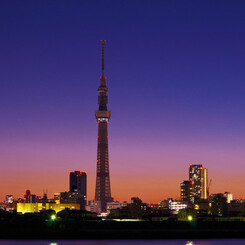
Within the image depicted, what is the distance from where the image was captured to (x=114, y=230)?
434 feet

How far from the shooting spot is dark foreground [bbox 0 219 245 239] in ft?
406

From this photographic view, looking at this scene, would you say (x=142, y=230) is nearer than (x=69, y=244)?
No

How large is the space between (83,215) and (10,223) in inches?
1602

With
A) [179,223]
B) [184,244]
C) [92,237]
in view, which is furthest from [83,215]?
[184,244]

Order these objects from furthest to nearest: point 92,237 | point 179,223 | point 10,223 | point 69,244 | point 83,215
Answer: point 83,215, point 179,223, point 10,223, point 92,237, point 69,244

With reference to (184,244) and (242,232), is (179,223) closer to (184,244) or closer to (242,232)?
(242,232)

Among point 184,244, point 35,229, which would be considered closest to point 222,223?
point 184,244

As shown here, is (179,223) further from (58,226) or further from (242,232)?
(58,226)

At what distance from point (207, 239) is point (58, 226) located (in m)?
34.7

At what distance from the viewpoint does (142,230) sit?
137m

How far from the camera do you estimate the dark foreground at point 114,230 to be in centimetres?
12375

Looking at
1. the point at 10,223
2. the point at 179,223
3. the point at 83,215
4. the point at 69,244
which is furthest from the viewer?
the point at 83,215

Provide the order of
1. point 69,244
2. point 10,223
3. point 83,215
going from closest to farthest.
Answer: point 69,244 < point 10,223 < point 83,215

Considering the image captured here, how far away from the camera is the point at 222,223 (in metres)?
149
